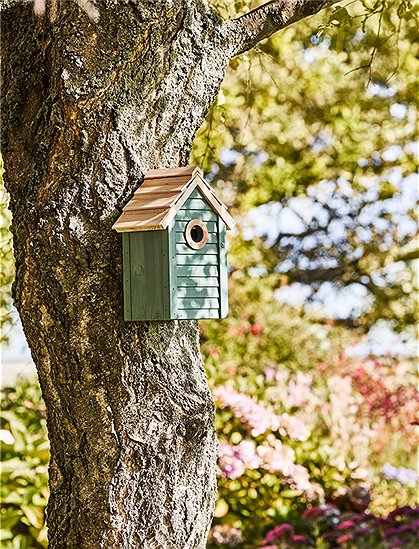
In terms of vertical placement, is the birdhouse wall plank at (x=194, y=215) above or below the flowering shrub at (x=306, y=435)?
above

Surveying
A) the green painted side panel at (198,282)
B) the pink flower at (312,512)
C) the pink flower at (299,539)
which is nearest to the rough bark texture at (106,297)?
the green painted side panel at (198,282)

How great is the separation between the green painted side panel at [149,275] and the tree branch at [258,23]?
66 centimetres

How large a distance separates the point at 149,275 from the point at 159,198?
201 millimetres

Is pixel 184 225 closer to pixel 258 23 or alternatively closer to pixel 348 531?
pixel 258 23

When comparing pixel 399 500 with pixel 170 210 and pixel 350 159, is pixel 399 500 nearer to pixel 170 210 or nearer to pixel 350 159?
pixel 350 159

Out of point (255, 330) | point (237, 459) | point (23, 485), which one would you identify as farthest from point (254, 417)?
point (255, 330)

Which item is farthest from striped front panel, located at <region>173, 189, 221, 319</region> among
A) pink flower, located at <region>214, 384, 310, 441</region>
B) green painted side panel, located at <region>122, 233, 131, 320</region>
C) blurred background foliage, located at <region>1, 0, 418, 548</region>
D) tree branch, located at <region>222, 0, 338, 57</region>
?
pink flower, located at <region>214, 384, 310, 441</region>

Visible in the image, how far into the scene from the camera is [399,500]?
626 centimetres

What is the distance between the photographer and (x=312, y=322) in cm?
829

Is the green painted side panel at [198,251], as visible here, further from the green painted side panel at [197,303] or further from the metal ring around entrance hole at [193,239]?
the green painted side panel at [197,303]

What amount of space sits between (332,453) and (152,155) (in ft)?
13.1

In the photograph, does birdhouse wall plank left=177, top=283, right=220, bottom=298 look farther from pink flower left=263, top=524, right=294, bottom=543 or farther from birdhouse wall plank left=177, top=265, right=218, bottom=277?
pink flower left=263, top=524, right=294, bottom=543

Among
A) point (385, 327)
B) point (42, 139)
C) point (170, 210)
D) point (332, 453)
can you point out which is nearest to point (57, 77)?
point (42, 139)

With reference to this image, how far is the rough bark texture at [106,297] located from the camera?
7.54 feet
